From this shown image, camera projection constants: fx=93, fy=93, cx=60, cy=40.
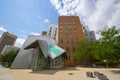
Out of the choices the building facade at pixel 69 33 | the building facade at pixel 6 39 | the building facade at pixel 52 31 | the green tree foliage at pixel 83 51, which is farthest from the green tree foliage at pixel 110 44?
the building facade at pixel 6 39

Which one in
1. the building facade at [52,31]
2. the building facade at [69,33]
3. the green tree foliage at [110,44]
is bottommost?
the green tree foliage at [110,44]

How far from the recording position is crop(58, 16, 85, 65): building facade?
44463 mm

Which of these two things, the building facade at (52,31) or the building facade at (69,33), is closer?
the building facade at (69,33)

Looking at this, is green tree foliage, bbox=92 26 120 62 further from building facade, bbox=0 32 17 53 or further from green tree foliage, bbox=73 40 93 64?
building facade, bbox=0 32 17 53

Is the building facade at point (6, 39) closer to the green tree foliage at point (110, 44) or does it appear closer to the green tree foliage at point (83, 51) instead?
the green tree foliage at point (83, 51)

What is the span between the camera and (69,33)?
157 feet

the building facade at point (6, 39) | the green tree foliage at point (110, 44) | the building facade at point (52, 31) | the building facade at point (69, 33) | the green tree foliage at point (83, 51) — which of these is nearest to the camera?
the green tree foliage at point (110, 44)

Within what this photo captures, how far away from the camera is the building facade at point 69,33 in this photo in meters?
44.5

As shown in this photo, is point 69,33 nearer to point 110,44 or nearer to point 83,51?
point 83,51

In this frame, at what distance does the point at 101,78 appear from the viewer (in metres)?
8.55

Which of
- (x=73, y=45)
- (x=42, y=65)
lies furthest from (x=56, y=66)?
(x=73, y=45)

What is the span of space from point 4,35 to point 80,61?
107 m

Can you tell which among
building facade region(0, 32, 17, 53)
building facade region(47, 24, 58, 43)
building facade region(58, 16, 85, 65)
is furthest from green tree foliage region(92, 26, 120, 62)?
building facade region(0, 32, 17, 53)

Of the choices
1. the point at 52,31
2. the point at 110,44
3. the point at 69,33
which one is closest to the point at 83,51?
the point at 69,33
